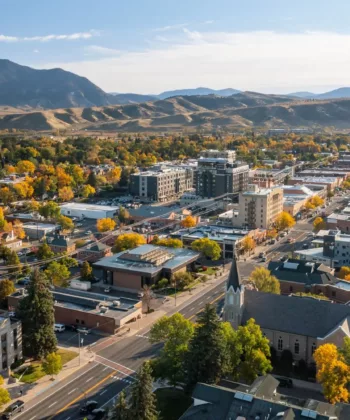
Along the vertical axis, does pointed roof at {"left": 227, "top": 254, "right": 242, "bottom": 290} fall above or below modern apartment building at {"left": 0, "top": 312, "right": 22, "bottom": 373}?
above

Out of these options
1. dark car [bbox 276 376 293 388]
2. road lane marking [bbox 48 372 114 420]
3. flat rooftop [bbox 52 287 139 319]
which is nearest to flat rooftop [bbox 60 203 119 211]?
flat rooftop [bbox 52 287 139 319]

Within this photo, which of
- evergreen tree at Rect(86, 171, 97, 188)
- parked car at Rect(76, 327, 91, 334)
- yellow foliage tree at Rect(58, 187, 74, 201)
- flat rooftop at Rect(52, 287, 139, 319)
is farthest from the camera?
evergreen tree at Rect(86, 171, 97, 188)

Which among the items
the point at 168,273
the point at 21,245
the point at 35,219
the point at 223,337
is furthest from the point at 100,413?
the point at 35,219

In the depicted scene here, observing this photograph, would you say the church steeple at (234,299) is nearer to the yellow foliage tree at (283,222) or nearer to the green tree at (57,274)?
the green tree at (57,274)

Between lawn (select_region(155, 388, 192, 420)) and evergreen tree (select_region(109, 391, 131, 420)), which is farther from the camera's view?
lawn (select_region(155, 388, 192, 420))

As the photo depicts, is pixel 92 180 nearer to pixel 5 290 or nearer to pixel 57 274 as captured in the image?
pixel 57 274

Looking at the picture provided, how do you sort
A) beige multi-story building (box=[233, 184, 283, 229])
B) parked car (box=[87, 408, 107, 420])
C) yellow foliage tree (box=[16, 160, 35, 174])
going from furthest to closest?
yellow foliage tree (box=[16, 160, 35, 174]), beige multi-story building (box=[233, 184, 283, 229]), parked car (box=[87, 408, 107, 420])

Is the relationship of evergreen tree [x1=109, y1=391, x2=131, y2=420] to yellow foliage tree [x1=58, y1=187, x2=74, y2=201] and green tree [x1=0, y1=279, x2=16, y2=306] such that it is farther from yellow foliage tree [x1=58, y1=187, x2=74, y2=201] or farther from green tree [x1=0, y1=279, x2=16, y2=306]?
yellow foliage tree [x1=58, y1=187, x2=74, y2=201]

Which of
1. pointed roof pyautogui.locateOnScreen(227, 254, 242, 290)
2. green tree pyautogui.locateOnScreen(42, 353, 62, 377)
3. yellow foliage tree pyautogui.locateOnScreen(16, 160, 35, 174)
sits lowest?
green tree pyautogui.locateOnScreen(42, 353, 62, 377)
